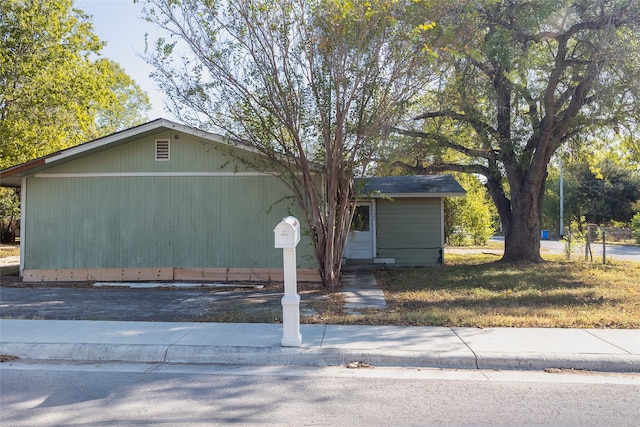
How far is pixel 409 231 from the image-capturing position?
1705 cm

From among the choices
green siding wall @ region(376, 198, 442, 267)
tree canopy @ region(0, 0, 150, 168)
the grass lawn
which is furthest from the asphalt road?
tree canopy @ region(0, 0, 150, 168)

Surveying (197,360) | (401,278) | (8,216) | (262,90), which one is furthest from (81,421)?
(8,216)

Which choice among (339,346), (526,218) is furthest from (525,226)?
(339,346)

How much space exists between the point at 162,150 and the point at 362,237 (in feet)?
25.9

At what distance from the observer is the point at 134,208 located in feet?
41.1

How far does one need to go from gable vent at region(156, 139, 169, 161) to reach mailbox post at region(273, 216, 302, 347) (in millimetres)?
7560

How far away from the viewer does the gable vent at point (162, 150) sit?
1249 centimetres

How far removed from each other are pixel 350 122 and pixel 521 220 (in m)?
9.07

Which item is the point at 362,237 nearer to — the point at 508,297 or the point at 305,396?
the point at 508,297

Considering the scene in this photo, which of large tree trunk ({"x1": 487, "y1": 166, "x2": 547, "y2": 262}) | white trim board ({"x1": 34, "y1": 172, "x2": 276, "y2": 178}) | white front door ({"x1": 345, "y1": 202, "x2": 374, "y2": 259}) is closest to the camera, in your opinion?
white trim board ({"x1": 34, "y1": 172, "x2": 276, "y2": 178})

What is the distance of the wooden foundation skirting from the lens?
12.3 metres

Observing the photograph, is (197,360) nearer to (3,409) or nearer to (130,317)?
(3,409)

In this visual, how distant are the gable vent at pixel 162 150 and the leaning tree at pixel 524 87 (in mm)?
6599

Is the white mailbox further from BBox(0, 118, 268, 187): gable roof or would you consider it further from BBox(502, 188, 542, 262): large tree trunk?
BBox(502, 188, 542, 262): large tree trunk
